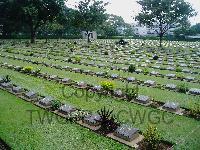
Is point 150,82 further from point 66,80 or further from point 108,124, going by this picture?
point 108,124

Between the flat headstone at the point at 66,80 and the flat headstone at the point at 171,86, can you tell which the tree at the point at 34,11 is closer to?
the flat headstone at the point at 66,80

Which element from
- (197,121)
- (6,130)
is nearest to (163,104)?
(197,121)

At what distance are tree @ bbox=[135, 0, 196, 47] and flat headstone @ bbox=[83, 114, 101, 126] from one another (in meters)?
37.3

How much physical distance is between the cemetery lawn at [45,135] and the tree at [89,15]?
147 ft

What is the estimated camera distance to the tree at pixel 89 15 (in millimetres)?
54750

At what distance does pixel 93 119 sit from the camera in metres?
10.4

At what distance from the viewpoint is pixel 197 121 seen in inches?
417

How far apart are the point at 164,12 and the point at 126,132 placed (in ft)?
128

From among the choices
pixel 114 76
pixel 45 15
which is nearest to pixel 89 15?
pixel 45 15

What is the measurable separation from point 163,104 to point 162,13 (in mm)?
35384

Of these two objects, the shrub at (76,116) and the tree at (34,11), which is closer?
the shrub at (76,116)

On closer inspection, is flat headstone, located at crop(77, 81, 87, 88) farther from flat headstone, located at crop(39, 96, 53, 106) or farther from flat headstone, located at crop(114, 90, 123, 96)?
flat headstone, located at crop(39, 96, 53, 106)

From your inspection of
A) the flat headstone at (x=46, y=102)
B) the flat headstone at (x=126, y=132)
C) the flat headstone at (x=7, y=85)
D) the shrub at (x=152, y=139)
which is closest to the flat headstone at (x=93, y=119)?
the flat headstone at (x=126, y=132)

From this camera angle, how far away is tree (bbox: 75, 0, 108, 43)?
180 ft
